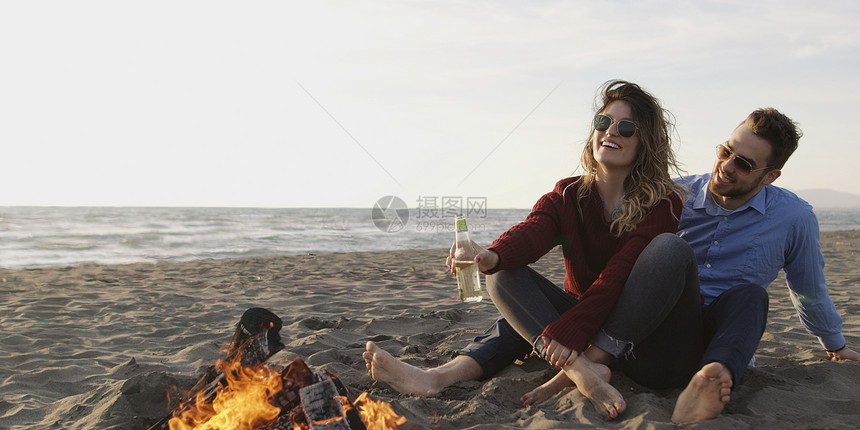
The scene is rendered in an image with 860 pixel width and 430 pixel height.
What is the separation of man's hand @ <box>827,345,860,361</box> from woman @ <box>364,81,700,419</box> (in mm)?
1365

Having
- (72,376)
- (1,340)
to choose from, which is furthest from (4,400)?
(1,340)

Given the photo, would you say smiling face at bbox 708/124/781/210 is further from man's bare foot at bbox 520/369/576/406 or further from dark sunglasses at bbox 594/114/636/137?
man's bare foot at bbox 520/369/576/406

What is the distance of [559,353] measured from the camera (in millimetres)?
2371

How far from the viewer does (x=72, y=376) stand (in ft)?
10.4

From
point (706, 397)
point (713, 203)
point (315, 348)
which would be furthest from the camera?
point (315, 348)

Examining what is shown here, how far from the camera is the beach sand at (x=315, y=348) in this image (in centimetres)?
237

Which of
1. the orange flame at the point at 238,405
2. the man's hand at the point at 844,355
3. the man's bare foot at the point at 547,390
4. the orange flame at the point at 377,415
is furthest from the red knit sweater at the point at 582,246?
the man's hand at the point at 844,355

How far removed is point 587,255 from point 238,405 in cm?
174

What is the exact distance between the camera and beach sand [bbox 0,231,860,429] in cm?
237

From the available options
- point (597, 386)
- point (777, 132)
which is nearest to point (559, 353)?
point (597, 386)

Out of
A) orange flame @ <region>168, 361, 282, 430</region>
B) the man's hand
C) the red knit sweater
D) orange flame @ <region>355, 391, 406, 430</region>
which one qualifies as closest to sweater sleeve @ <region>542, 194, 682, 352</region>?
the red knit sweater

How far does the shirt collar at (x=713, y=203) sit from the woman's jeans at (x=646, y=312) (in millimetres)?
700

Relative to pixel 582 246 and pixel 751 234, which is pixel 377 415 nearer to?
pixel 582 246

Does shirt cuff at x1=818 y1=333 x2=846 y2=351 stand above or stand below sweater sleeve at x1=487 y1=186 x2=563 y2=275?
below
